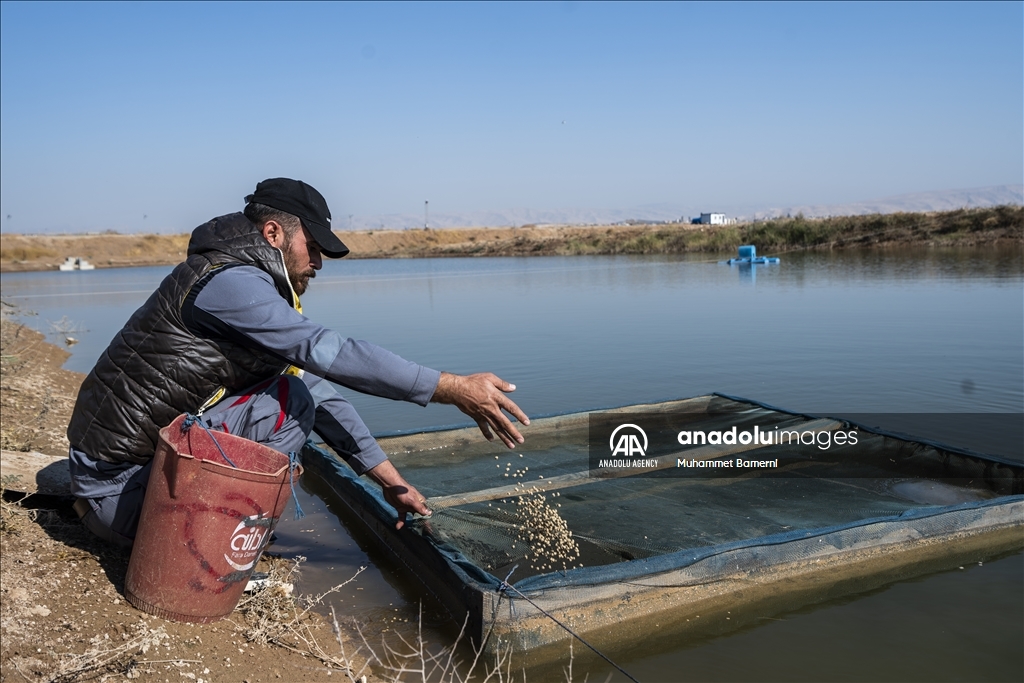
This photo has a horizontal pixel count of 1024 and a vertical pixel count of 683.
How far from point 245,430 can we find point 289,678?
2.57ft

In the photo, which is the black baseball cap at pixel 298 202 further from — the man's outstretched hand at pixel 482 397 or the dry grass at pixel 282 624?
the dry grass at pixel 282 624

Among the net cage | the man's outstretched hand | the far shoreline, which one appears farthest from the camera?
the far shoreline

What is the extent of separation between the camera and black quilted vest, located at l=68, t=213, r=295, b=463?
2.59m

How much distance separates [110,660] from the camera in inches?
92.4

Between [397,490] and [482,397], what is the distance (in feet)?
3.37

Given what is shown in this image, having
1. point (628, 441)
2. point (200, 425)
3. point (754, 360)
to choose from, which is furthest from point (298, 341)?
point (754, 360)

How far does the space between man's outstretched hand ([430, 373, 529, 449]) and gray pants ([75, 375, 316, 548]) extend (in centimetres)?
62

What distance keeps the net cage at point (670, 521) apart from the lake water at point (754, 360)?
0.39 feet

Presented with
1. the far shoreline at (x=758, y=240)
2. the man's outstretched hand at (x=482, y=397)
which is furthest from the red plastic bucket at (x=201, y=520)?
the far shoreline at (x=758, y=240)

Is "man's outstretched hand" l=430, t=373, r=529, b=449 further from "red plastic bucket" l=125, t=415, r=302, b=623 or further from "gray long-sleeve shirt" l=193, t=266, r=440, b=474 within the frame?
"red plastic bucket" l=125, t=415, r=302, b=623

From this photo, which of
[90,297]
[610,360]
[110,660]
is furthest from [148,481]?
[90,297]

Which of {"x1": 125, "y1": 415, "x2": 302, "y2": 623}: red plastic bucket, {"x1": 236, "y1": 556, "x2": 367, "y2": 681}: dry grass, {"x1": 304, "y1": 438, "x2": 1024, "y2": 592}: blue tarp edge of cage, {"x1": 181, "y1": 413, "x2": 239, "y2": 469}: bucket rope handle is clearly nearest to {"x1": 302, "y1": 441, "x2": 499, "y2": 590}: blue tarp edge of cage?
{"x1": 304, "y1": 438, "x2": 1024, "y2": 592}: blue tarp edge of cage

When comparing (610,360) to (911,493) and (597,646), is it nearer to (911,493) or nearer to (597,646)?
(911,493)

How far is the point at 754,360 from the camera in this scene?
891 cm
